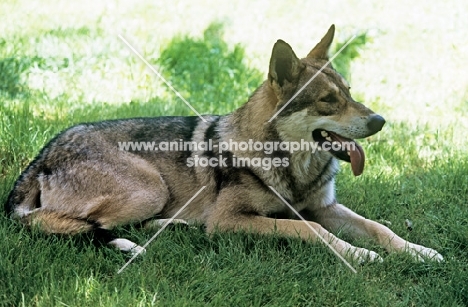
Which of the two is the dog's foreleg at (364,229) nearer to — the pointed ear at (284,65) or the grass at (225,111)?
the grass at (225,111)

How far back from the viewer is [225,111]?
23.4 feet

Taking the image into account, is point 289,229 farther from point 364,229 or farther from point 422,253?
point 422,253

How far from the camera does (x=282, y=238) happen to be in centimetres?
439

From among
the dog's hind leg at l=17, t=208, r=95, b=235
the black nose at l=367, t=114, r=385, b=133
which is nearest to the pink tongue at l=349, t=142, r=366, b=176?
the black nose at l=367, t=114, r=385, b=133

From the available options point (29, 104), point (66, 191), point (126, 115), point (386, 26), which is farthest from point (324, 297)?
point (386, 26)

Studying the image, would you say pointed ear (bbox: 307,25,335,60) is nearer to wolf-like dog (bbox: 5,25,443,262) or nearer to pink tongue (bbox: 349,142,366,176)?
wolf-like dog (bbox: 5,25,443,262)

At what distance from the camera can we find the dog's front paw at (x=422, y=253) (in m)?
4.17

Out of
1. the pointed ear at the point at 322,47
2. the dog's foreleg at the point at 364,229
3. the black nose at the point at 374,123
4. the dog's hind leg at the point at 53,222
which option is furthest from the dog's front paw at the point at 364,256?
the dog's hind leg at the point at 53,222

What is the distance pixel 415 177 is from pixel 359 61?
315cm

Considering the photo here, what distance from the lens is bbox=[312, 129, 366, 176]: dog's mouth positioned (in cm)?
443

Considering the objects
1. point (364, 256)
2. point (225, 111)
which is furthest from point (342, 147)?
point (225, 111)

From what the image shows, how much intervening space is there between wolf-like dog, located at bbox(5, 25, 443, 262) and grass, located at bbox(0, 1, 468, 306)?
6.2 inches

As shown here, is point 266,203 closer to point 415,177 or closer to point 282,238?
point 282,238

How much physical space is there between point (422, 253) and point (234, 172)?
1.44 metres
